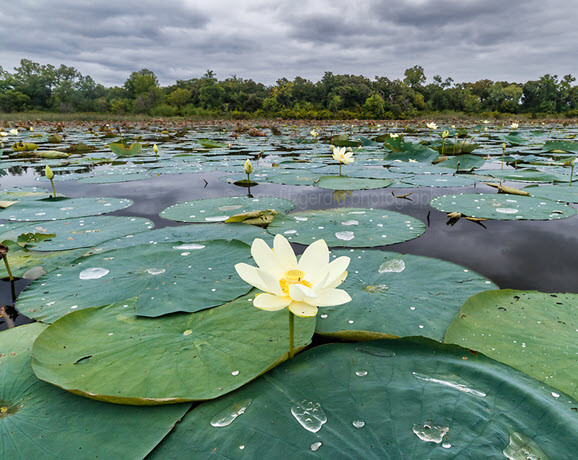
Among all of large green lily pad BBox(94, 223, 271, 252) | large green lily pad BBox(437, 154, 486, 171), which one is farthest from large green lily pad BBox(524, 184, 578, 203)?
large green lily pad BBox(94, 223, 271, 252)

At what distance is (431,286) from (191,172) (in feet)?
12.9

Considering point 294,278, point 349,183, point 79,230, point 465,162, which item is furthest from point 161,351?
point 465,162

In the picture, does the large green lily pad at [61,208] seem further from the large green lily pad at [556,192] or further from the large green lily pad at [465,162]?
the large green lily pad at [465,162]

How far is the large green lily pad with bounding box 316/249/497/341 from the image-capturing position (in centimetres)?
106

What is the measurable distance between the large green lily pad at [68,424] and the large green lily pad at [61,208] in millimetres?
1919

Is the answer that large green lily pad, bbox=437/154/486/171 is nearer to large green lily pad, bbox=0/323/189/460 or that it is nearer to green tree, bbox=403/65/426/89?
large green lily pad, bbox=0/323/189/460

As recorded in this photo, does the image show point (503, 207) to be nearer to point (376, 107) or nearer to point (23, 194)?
point (23, 194)

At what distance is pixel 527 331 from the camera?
1.01 m

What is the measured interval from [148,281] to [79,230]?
1.10m

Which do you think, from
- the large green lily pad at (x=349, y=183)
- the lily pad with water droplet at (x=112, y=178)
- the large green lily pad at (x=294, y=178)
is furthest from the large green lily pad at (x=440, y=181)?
the lily pad with water droplet at (x=112, y=178)

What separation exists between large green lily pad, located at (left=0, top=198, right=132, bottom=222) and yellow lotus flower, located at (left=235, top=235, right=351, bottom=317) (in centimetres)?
225

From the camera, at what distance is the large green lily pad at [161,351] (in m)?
0.79

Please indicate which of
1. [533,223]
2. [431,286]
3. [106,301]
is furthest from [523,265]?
[106,301]

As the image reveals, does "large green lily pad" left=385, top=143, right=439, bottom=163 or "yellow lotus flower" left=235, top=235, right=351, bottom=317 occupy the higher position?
"large green lily pad" left=385, top=143, right=439, bottom=163
